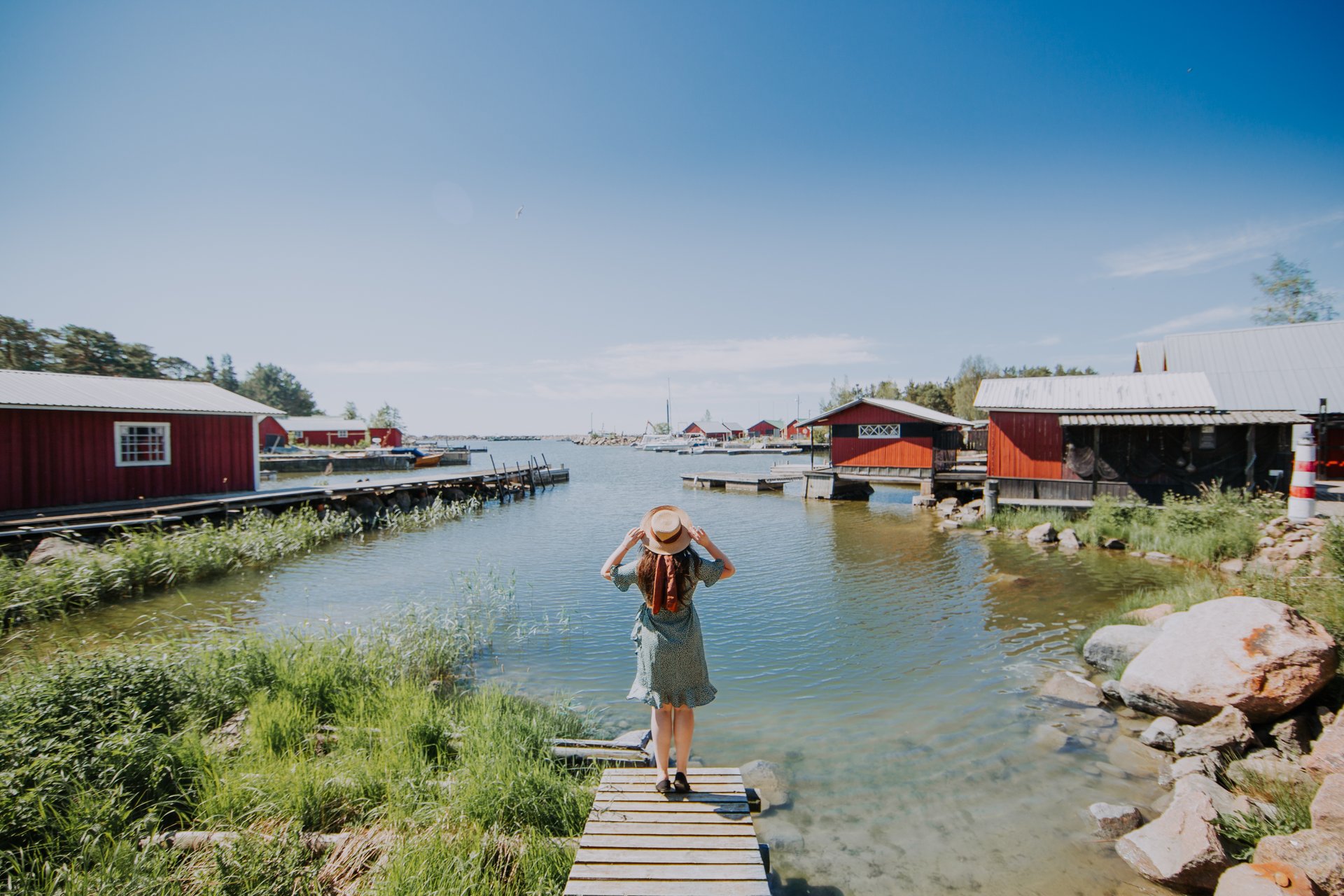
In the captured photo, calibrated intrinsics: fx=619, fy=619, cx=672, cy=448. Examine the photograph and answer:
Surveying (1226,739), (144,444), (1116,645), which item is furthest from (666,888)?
(144,444)

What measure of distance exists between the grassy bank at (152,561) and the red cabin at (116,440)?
356 centimetres

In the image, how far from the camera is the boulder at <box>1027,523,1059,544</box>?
17.8m

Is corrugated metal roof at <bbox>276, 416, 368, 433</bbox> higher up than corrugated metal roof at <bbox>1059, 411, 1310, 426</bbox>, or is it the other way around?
corrugated metal roof at <bbox>276, 416, 368, 433</bbox>

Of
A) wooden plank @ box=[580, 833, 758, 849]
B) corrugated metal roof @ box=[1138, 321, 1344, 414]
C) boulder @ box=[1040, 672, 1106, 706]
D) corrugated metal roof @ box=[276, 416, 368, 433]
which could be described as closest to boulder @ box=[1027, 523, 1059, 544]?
boulder @ box=[1040, 672, 1106, 706]

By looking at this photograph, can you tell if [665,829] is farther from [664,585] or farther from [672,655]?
[664,585]

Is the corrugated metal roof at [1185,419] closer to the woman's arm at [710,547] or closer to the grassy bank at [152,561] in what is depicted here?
the woman's arm at [710,547]

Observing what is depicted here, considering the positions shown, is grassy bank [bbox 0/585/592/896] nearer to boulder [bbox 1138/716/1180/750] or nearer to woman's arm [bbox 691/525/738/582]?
woman's arm [bbox 691/525/738/582]

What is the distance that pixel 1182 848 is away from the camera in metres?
4.54

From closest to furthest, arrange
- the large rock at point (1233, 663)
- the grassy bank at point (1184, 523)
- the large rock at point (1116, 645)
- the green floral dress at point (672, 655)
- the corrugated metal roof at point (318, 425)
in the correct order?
the green floral dress at point (672, 655) → the large rock at point (1233, 663) → the large rock at point (1116, 645) → the grassy bank at point (1184, 523) → the corrugated metal roof at point (318, 425)

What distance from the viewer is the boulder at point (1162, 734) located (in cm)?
651

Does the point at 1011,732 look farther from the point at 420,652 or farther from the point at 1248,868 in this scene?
the point at 420,652

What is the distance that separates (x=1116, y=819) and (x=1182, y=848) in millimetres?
721

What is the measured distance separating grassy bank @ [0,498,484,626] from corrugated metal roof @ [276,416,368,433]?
53645mm

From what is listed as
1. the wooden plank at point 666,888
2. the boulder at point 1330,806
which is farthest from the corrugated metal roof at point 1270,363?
the wooden plank at point 666,888
